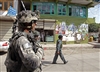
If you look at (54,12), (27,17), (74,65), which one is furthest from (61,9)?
(27,17)

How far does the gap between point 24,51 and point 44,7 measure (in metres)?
22.1

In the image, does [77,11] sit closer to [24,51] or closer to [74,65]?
[74,65]

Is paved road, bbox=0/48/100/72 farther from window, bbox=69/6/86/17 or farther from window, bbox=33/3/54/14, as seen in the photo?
window, bbox=69/6/86/17

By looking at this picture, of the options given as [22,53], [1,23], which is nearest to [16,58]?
[22,53]

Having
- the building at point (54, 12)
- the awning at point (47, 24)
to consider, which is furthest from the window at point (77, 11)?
the awning at point (47, 24)

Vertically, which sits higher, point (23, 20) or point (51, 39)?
point (23, 20)

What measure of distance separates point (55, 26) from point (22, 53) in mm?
22227

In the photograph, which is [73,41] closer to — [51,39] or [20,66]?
[51,39]

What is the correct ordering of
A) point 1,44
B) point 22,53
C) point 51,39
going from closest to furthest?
1. point 22,53
2. point 1,44
3. point 51,39

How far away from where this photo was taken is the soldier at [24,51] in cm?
167

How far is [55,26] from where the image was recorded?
23812mm

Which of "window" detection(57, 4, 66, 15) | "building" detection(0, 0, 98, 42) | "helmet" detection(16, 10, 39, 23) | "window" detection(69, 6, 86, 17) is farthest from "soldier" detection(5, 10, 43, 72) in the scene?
"window" detection(69, 6, 86, 17)

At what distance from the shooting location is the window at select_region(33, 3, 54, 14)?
23188mm

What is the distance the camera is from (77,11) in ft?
82.6
